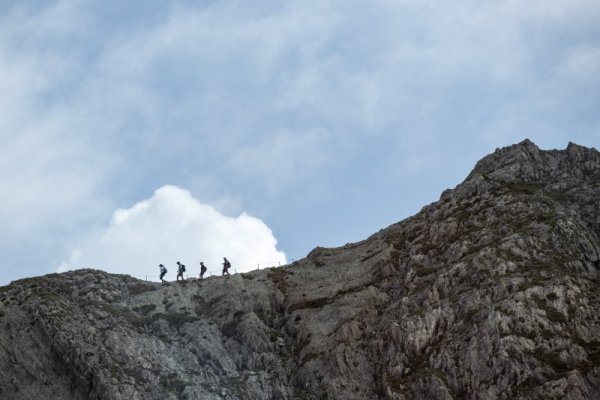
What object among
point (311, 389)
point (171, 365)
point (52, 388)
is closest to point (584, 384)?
point (311, 389)

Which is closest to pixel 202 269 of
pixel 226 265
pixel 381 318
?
pixel 226 265

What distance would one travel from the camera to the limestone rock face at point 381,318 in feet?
209

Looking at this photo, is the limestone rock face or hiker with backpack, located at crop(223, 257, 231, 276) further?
hiker with backpack, located at crop(223, 257, 231, 276)

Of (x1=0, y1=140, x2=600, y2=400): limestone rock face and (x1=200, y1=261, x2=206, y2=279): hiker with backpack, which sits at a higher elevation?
(x1=200, y1=261, x2=206, y2=279): hiker with backpack

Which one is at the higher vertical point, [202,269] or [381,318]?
[202,269]

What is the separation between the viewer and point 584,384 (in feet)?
184

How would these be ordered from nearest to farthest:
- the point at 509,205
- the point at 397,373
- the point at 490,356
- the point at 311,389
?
1. the point at 490,356
2. the point at 397,373
3. the point at 311,389
4. the point at 509,205

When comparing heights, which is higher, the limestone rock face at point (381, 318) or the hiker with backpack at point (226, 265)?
the hiker with backpack at point (226, 265)

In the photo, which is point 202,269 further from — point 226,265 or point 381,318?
point 381,318

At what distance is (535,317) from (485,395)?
10.6 metres

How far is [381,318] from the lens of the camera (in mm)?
79750

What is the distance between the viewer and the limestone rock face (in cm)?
6384

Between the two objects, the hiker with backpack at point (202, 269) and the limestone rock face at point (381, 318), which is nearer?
the limestone rock face at point (381, 318)

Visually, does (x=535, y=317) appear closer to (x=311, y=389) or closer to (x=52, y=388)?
(x=311, y=389)
